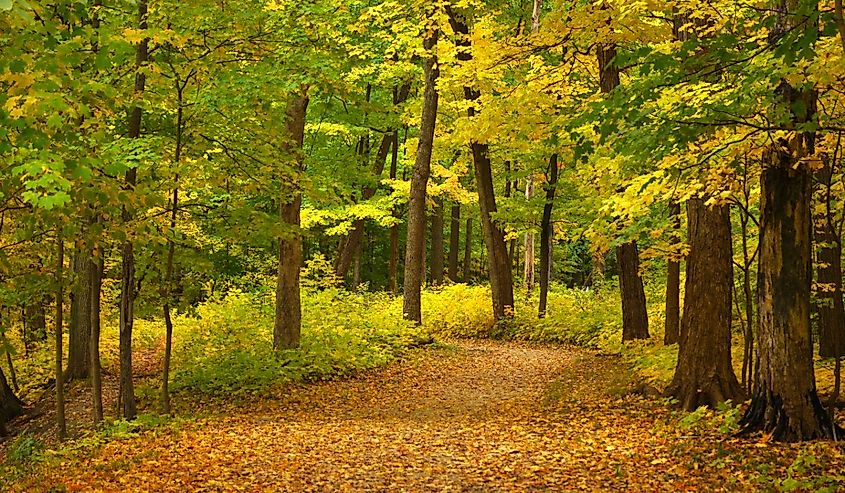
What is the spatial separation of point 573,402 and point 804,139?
17.5 ft

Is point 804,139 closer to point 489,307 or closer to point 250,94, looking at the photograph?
point 250,94

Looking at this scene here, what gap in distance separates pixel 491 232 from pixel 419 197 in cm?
344

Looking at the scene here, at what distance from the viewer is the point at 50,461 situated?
8062 millimetres

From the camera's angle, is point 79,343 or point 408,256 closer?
point 79,343

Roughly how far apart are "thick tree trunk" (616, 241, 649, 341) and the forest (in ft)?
0.16

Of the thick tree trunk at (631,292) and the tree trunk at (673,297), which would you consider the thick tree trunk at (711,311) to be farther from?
the thick tree trunk at (631,292)

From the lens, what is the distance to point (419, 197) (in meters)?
16.9

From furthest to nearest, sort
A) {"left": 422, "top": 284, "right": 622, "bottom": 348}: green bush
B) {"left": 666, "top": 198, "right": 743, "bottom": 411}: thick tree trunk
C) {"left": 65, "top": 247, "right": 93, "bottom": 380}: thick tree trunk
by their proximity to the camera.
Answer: {"left": 422, "top": 284, "right": 622, "bottom": 348}: green bush
{"left": 65, "top": 247, "right": 93, "bottom": 380}: thick tree trunk
{"left": 666, "top": 198, "right": 743, "bottom": 411}: thick tree trunk

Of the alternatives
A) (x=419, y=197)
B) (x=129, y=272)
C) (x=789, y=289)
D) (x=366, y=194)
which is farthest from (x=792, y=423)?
(x=366, y=194)

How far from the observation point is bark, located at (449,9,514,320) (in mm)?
19312

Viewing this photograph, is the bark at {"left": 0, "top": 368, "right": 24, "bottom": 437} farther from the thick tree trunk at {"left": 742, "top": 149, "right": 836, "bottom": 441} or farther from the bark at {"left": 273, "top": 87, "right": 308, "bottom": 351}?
the thick tree trunk at {"left": 742, "top": 149, "right": 836, "bottom": 441}

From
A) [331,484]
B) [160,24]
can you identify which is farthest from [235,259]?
[331,484]

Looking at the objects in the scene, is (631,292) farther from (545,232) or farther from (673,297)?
(545,232)

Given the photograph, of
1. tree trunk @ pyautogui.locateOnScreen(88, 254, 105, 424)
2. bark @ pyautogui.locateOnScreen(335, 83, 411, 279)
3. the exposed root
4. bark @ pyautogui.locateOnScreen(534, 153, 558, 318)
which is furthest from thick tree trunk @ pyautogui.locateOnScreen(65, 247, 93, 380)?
the exposed root
